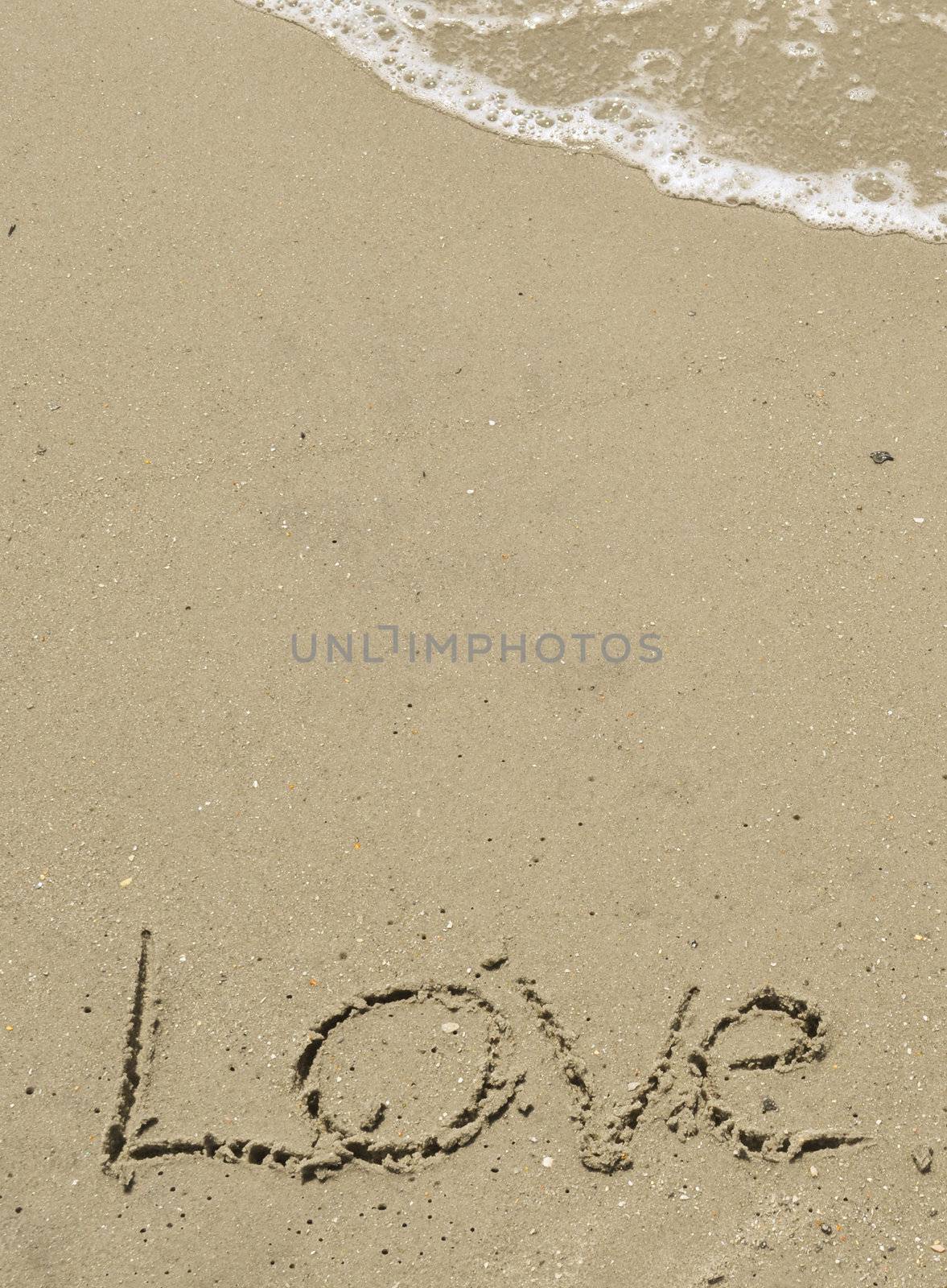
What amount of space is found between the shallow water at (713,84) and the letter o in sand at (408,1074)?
9.11ft

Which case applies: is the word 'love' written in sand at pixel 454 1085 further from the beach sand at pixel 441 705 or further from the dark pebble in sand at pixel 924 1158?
the dark pebble in sand at pixel 924 1158

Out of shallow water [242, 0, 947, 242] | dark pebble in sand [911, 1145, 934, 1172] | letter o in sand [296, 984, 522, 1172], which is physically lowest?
letter o in sand [296, 984, 522, 1172]

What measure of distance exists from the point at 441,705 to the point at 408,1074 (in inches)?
37.1

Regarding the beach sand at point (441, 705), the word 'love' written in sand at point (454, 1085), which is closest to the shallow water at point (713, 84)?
the beach sand at point (441, 705)

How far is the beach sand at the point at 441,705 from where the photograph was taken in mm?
2744

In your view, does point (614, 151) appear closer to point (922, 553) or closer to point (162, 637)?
point (922, 553)

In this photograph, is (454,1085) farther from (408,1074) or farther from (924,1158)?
(924,1158)

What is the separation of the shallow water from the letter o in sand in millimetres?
2776

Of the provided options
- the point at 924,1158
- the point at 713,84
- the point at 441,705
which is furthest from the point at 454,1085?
the point at 713,84

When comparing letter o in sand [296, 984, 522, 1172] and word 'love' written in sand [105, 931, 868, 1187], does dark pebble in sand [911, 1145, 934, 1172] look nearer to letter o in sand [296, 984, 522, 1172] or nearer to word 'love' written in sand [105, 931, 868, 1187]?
word 'love' written in sand [105, 931, 868, 1187]

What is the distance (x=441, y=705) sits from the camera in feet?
10.4

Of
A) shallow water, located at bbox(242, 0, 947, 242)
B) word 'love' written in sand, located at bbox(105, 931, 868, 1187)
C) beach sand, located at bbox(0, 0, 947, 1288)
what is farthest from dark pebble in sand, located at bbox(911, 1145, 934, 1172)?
shallow water, located at bbox(242, 0, 947, 242)

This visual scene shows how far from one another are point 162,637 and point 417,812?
0.86 meters

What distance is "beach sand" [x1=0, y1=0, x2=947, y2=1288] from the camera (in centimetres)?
274
